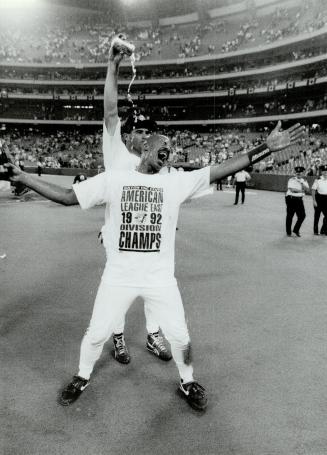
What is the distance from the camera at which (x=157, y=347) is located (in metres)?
4.15

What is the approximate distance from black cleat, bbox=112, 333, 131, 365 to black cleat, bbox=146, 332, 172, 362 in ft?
0.88

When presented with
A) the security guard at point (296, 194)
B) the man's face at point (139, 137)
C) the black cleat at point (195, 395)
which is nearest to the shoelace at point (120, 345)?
the black cleat at point (195, 395)

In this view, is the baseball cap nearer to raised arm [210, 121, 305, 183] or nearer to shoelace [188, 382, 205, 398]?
raised arm [210, 121, 305, 183]

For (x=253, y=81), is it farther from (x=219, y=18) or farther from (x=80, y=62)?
(x=80, y=62)

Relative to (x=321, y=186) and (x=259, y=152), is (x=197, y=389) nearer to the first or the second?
(x=259, y=152)

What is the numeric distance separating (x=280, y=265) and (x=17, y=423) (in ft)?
20.2

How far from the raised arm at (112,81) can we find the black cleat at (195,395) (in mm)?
2143

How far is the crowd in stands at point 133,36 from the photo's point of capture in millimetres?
45500

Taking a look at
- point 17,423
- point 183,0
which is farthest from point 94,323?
point 183,0

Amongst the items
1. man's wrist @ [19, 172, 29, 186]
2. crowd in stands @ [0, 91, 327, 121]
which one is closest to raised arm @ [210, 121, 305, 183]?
man's wrist @ [19, 172, 29, 186]

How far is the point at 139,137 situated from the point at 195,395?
2.24 metres

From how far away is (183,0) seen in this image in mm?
50250

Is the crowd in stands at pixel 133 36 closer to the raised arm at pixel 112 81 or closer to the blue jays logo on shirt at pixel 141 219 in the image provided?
the raised arm at pixel 112 81

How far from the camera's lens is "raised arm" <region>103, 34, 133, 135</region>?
3.29m
